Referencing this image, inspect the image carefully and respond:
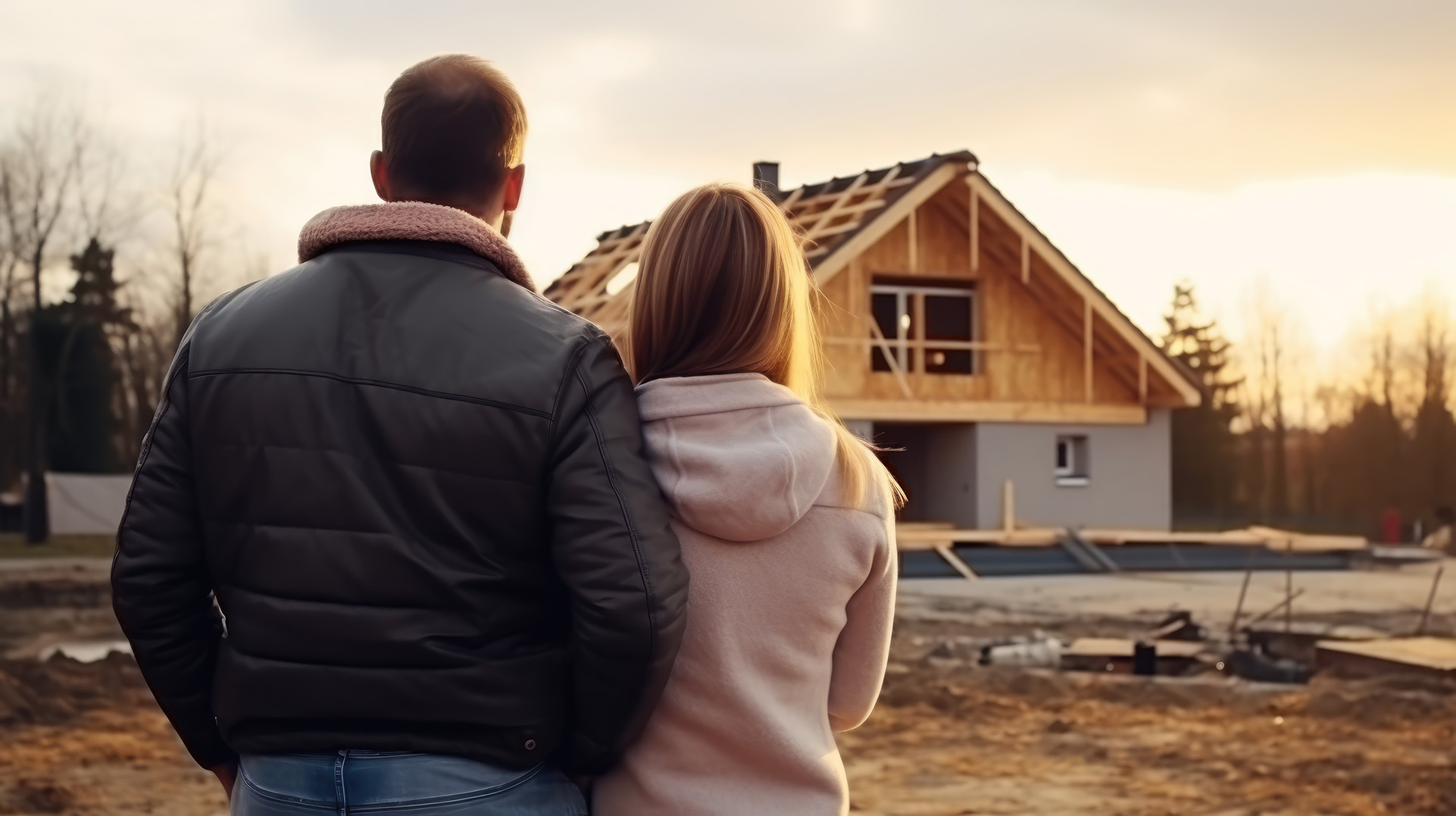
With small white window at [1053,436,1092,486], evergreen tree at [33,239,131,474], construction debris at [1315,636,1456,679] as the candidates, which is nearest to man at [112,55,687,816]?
construction debris at [1315,636,1456,679]

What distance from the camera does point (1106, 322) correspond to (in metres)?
22.2

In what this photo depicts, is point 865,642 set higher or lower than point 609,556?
lower

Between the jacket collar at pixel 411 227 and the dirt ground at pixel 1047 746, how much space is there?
178 inches

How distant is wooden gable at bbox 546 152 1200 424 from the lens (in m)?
20.7

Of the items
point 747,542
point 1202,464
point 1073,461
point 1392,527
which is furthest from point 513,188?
point 1202,464

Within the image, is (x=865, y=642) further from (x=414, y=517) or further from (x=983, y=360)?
(x=983, y=360)

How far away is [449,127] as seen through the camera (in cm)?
197

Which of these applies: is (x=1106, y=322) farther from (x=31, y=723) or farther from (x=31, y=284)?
(x=31, y=284)

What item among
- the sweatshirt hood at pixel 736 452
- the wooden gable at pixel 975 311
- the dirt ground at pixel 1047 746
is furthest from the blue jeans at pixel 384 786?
the wooden gable at pixel 975 311

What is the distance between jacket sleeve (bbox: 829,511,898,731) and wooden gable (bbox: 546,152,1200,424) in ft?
57.8

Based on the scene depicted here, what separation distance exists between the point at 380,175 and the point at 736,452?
2.28 ft

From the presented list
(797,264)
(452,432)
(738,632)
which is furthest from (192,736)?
(797,264)

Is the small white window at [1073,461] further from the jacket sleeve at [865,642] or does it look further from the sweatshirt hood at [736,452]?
the sweatshirt hood at [736,452]

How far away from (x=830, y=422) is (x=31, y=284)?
101 feet
